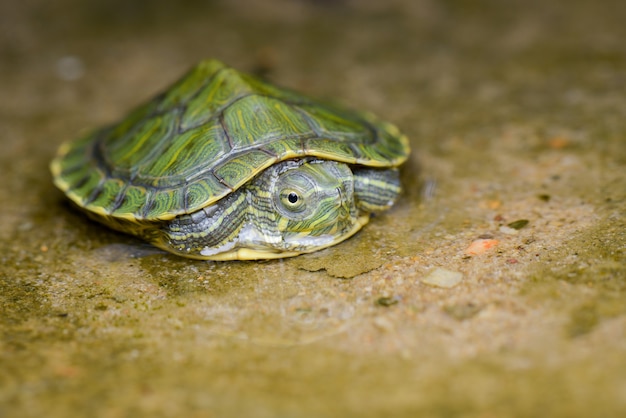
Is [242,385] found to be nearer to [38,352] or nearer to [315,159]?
[38,352]

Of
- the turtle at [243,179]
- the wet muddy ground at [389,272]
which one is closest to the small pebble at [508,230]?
the wet muddy ground at [389,272]

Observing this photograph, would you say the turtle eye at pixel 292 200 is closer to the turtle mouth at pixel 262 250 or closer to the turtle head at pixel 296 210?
the turtle head at pixel 296 210

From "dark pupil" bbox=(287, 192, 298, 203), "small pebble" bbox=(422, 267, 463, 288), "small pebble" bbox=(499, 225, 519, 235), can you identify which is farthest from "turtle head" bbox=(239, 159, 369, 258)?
"small pebble" bbox=(499, 225, 519, 235)

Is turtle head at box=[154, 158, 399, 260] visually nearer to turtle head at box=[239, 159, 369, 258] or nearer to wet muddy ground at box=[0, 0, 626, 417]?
turtle head at box=[239, 159, 369, 258]

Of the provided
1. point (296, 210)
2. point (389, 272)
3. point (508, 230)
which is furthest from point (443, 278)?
point (296, 210)

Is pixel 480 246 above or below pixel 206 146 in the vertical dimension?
below

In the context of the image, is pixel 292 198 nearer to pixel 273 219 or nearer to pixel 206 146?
pixel 273 219

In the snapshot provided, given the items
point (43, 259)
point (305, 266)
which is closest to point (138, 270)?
point (43, 259)
